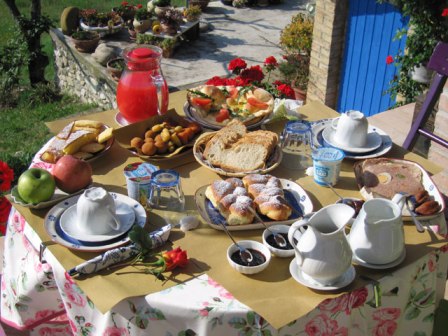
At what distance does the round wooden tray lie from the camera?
2338mm

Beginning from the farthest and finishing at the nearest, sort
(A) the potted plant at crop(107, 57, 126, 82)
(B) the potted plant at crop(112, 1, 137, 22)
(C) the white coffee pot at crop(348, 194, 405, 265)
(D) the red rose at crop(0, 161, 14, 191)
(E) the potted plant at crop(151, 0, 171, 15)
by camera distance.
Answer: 1. (B) the potted plant at crop(112, 1, 137, 22)
2. (E) the potted plant at crop(151, 0, 171, 15)
3. (A) the potted plant at crop(107, 57, 126, 82)
4. (D) the red rose at crop(0, 161, 14, 191)
5. (C) the white coffee pot at crop(348, 194, 405, 265)

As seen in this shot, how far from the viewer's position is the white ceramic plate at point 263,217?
205 centimetres

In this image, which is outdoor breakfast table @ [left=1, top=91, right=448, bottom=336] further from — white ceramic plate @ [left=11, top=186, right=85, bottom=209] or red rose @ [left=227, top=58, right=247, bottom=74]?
red rose @ [left=227, top=58, right=247, bottom=74]

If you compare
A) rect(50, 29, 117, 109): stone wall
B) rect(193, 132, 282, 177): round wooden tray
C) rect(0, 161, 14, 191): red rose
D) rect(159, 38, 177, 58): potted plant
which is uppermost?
rect(193, 132, 282, 177): round wooden tray

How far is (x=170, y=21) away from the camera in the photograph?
8680 millimetres

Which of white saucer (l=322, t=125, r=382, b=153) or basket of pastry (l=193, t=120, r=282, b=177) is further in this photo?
white saucer (l=322, t=125, r=382, b=153)

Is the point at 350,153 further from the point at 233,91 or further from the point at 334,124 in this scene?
the point at 233,91

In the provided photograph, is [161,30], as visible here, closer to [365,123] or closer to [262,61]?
[262,61]

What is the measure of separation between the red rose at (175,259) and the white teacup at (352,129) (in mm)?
986

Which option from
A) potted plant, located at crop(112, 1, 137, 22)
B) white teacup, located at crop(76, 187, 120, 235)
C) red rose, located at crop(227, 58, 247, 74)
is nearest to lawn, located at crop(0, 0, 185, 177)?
potted plant, located at crop(112, 1, 137, 22)

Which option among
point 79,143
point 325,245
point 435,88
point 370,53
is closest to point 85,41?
point 370,53

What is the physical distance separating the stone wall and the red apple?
538 cm

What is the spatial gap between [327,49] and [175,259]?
4.68 m

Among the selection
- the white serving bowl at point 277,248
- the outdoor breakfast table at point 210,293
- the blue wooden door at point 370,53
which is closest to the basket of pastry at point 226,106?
the outdoor breakfast table at point 210,293
